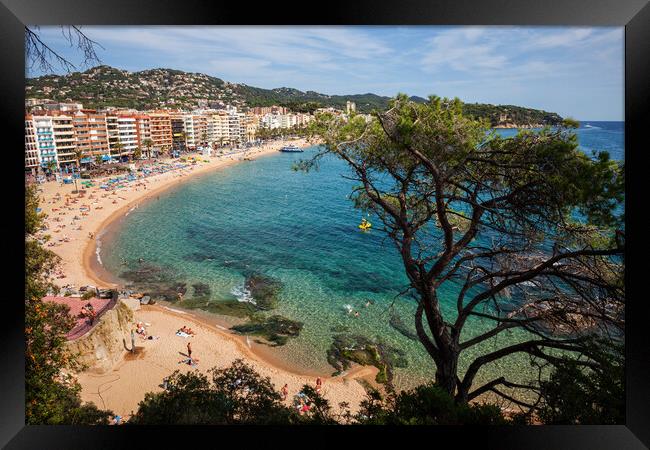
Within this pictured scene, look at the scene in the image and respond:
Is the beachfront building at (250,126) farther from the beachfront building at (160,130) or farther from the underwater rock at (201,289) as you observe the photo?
the underwater rock at (201,289)

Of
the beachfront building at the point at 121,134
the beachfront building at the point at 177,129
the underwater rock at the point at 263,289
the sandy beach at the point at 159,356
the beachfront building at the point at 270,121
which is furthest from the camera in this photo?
the beachfront building at the point at 270,121

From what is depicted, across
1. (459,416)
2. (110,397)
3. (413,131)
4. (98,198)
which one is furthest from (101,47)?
(98,198)

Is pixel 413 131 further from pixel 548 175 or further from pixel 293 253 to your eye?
pixel 293 253

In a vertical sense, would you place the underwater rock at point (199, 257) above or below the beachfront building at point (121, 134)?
below

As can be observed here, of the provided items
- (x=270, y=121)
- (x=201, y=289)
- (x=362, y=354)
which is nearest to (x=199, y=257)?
(x=201, y=289)

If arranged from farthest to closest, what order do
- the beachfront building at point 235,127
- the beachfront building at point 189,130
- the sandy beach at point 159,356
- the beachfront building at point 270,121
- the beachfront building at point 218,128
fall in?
the beachfront building at point 270,121, the beachfront building at point 235,127, the beachfront building at point 218,128, the beachfront building at point 189,130, the sandy beach at point 159,356

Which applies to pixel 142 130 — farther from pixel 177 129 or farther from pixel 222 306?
pixel 222 306

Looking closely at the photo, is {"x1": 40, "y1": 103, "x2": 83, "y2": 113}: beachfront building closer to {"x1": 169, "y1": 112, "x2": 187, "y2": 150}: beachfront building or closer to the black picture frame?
{"x1": 169, "y1": 112, "x2": 187, "y2": 150}: beachfront building
